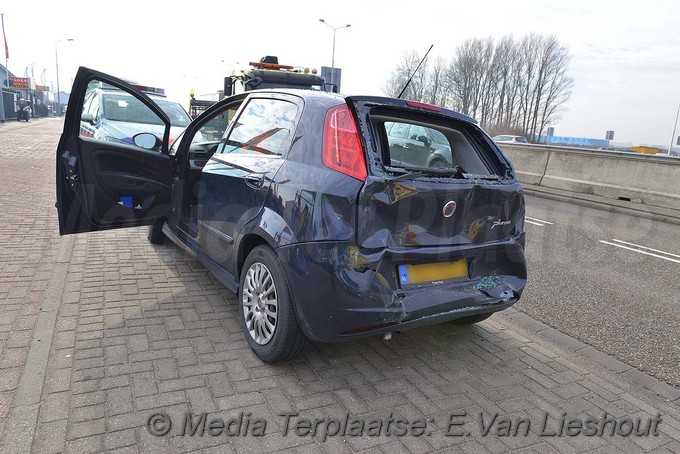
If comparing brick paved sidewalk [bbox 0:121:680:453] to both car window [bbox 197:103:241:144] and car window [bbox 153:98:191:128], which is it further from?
car window [bbox 153:98:191:128]

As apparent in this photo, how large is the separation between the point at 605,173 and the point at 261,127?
11622 millimetres

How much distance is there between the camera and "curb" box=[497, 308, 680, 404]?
10.4 ft

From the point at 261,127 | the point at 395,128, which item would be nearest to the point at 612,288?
the point at 395,128

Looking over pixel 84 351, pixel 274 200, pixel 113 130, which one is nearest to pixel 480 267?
pixel 274 200

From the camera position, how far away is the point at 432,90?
59469mm

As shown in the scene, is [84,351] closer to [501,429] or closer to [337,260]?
[337,260]

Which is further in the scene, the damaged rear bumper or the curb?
the curb

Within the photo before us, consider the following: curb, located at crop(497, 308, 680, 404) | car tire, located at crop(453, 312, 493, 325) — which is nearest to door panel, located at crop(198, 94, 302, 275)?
car tire, located at crop(453, 312, 493, 325)

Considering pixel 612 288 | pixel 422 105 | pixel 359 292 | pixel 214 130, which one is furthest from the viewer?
pixel 214 130

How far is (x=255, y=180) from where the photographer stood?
3.20 metres

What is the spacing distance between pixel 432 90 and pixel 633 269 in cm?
5691

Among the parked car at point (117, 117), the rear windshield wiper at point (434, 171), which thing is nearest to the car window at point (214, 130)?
the rear windshield wiper at point (434, 171)

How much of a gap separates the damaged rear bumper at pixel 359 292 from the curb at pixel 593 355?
135cm

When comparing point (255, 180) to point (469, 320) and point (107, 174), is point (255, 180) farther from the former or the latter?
point (469, 320)
